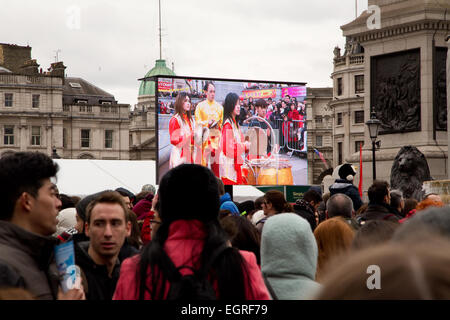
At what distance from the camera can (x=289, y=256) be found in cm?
536

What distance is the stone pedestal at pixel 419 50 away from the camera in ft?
87.5

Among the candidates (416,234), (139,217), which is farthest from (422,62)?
(416,234)

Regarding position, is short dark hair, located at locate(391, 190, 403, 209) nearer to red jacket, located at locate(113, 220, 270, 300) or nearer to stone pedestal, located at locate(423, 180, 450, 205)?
red jacket, located at locate(113, 220, 270, 300)

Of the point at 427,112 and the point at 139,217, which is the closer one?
the point at 139,217

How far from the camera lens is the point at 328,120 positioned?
10962 centimetres

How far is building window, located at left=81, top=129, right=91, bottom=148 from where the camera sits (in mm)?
93625

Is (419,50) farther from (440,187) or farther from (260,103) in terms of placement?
(260,103)

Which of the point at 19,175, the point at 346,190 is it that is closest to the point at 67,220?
the point at 19,175

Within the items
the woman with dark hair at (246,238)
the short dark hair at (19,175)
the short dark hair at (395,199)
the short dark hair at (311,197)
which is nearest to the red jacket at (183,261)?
the short dark hair at (19,175)

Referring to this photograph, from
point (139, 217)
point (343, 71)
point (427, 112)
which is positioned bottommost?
point (139, 217)

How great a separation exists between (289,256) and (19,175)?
1.87 meters

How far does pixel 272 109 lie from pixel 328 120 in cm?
7254
